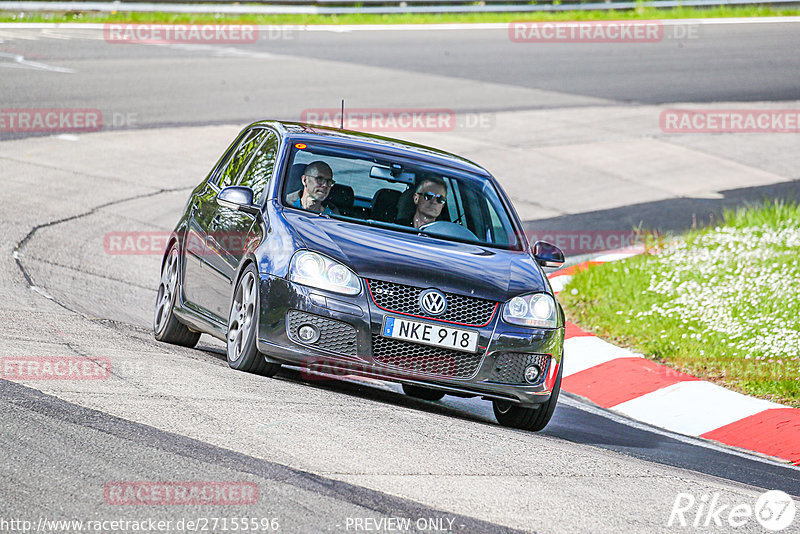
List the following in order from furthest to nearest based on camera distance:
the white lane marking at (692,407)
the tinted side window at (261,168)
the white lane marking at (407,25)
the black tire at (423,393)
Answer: the white lane marking at (407,25) < the white lane marking at (692,407) < the black tire at (423,393) < the tinted side window at (261,168)

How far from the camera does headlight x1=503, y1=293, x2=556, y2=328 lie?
22.6 ft

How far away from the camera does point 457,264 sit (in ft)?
22.9

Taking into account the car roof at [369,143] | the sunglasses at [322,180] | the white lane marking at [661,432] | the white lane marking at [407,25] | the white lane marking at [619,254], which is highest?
the white lane marking at [407,25]

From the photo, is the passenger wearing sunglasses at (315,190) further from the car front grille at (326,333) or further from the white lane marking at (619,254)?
the white lane marking at (619,254)

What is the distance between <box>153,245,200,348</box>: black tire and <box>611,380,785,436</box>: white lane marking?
3076mm

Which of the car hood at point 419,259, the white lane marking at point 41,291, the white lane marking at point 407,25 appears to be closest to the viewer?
the car hood at point 419,259

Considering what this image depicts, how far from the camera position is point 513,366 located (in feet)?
22.6

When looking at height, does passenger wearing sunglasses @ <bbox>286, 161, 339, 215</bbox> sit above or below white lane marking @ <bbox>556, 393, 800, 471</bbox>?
above

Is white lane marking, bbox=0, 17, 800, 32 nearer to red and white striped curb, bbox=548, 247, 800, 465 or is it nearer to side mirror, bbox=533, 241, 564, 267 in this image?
red and white striped curb, bbox=548, 247, 800, 465

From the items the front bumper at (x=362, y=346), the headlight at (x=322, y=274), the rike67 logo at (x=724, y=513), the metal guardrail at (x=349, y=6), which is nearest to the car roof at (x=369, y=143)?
the headlight at (x=322, y=274)

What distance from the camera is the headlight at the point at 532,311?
688 cm

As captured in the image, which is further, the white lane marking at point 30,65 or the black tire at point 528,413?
the white lane marking at point 30,65

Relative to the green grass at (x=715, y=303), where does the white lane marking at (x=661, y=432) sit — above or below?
below

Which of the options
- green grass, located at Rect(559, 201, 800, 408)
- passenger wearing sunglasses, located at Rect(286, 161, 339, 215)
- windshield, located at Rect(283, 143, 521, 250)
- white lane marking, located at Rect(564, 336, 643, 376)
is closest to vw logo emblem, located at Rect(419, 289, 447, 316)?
windshield, located at Rect(283, 143, 521, 250)
